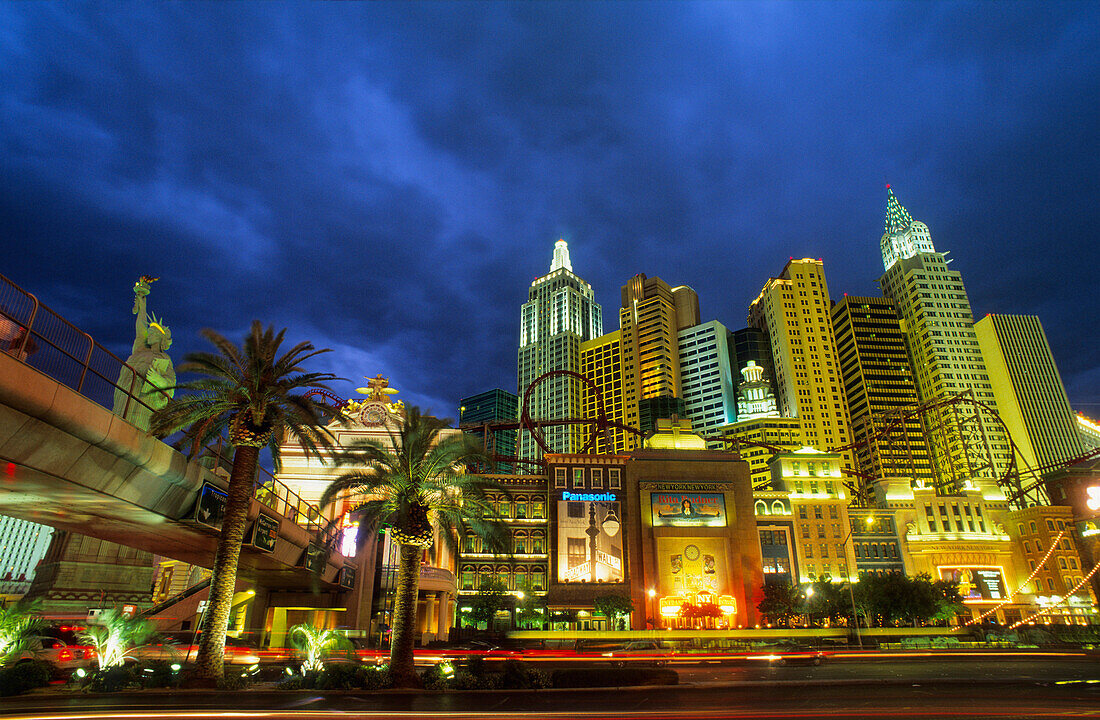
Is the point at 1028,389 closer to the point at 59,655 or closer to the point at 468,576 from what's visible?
the point at 468,576

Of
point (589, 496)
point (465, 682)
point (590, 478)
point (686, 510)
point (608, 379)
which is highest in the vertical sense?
point (608, 379)

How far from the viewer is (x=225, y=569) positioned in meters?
22.0

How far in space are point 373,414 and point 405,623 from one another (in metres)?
39.3

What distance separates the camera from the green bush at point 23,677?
16969mm

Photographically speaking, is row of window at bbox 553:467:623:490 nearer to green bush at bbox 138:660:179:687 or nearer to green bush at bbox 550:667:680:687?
green bush at bbox 550:667:680:687

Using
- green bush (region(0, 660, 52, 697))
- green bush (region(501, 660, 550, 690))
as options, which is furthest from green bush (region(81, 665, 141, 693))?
green bush (region(501, 660, 550, 690))

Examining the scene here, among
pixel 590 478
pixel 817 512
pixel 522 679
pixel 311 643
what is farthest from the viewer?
pixel 817 512

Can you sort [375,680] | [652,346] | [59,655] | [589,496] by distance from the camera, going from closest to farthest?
1. [375,680]
2. [59,655]
3. [589,496]
4. [652,346]

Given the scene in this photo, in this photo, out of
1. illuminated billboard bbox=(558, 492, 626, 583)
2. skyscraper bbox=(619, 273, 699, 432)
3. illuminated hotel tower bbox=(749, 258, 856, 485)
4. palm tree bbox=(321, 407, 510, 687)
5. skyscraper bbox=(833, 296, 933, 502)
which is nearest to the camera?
palm tree bbox=(321, 407, 510, 687)

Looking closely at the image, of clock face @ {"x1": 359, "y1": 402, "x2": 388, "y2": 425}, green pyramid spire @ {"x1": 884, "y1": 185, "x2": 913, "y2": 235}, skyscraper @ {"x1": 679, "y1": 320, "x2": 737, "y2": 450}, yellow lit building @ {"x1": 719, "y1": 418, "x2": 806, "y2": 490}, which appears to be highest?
green pyramid spire @ {"x1": 884, "y1": 185, "x2": 913, "y2": 235}

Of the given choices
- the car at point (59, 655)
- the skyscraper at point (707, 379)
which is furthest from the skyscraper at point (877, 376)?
the car at point (59, 655)

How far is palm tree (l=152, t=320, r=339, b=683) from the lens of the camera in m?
21.5

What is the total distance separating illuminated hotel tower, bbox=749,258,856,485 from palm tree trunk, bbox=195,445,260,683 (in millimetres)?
141423

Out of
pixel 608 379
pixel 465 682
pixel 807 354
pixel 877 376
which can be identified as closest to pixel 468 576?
pixel 465 682
